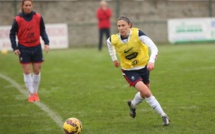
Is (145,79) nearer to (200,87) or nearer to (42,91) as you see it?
(200,87)

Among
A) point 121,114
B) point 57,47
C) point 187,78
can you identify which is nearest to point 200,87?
point 187,78

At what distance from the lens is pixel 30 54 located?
33.3 feet

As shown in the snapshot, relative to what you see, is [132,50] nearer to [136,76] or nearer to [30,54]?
[136,76]

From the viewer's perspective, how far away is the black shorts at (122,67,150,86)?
7574mm

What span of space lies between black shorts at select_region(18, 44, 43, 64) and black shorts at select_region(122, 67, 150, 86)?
2974 mm

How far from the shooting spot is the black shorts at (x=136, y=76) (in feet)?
24.8

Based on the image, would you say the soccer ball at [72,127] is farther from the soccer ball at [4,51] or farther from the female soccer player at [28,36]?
the soccer ball at [4,51]

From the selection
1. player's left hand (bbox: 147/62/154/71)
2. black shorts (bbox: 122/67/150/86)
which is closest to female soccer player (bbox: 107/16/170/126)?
black shorts (bbox: 122/67/150/86)

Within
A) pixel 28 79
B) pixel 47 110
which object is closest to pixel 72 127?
pixel 47 110

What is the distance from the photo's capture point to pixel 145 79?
7.82 m

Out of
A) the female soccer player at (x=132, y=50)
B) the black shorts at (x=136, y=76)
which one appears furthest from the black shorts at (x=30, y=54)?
the black shorts at (x=136, y=76)

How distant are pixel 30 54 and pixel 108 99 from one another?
6.13 feet

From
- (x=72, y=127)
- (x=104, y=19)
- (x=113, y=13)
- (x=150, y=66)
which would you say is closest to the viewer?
(x=72, y=127)

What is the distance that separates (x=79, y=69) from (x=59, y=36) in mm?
9155
